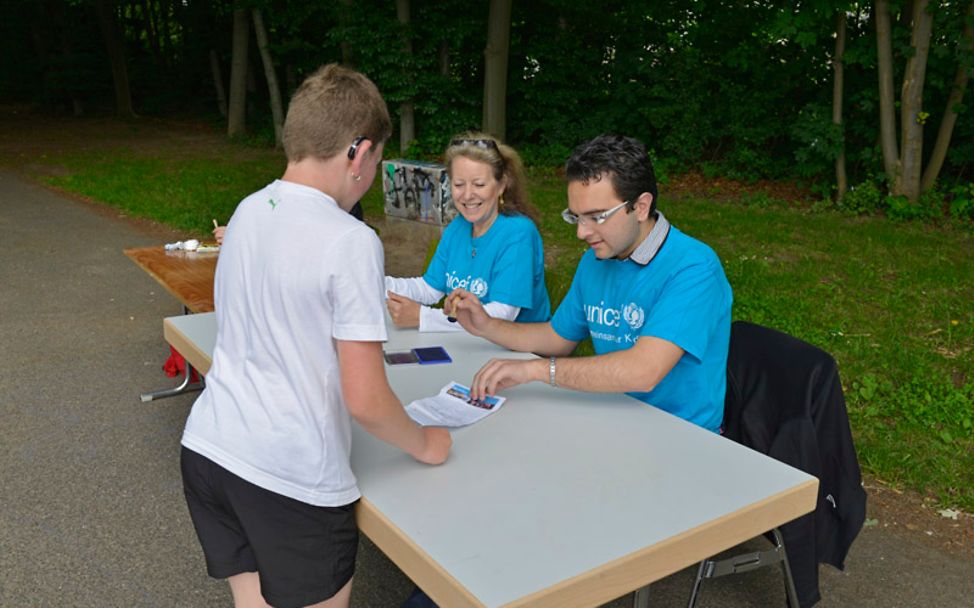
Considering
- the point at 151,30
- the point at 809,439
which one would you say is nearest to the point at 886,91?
the point at 809,439

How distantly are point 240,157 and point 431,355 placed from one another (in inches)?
541

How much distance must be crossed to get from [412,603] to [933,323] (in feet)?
15.8

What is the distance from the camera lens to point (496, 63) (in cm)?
1267

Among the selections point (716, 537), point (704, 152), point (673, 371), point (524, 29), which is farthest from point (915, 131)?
point (716, 537)

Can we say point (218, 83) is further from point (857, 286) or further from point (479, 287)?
point (479, 287)

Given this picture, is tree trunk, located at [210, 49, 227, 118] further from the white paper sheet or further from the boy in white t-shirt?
the boy in white t-shirt

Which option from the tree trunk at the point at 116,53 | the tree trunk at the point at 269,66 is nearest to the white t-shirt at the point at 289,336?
the tree trunk at the point at 269,66

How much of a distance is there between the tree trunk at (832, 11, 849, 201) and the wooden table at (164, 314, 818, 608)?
907 cm

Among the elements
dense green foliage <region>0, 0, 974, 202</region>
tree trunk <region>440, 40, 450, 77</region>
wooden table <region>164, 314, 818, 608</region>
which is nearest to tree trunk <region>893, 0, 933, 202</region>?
dense green foliage <region>0, 0, 974, 202</region>

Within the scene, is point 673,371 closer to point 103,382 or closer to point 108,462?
point 108,462

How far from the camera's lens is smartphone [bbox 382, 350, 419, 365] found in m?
2.81

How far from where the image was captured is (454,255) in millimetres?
3609

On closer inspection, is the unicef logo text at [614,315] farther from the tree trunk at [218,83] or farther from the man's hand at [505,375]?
the tree trunk at [218,83]

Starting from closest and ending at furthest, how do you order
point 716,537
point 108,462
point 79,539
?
1. point 716,537
2. point 79,539
3. point 108,462
